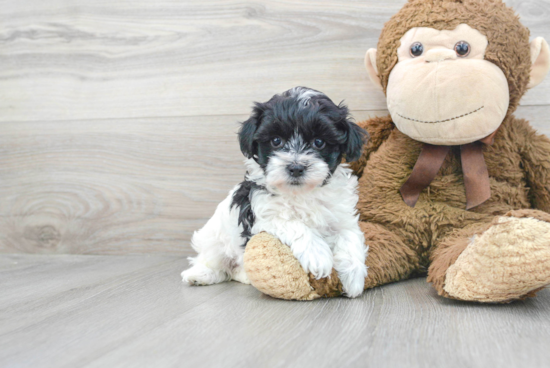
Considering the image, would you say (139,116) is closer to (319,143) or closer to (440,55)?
(319,143)

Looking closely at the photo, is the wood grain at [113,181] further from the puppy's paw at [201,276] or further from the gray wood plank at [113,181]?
the puppy's paw at [201,276]

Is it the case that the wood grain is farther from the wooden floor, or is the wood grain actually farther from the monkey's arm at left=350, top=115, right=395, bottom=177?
the monkey's arm at left=350, top=115, right=395, bottom=177

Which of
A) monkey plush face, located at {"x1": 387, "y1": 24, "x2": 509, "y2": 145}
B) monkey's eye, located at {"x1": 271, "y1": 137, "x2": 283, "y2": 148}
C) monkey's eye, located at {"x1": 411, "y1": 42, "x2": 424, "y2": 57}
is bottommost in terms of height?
monkey's eye, located at {"x1": 271, "y1": 137, "x2": 283, "y2": 148}

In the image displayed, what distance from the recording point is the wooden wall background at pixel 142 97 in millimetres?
1969

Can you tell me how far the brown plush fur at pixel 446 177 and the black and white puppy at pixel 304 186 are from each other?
119 mm

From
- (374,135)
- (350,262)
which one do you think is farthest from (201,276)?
(374,135)

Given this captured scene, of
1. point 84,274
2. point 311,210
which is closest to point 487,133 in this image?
point 311,210

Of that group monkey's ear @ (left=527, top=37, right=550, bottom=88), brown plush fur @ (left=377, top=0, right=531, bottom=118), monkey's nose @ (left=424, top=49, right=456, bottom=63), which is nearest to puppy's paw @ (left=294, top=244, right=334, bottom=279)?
monkey's nose @ (left=424, top=49, right=456, bottom=63)

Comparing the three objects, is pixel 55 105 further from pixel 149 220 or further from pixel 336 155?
pixel 336 155

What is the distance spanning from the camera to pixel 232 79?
80.7 inches

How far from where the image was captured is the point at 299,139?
1.32 metres

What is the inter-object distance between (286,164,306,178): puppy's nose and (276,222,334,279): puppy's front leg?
0.58 ft

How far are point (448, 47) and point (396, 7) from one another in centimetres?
50

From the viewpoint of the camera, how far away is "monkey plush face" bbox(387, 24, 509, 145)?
4.59 feet
